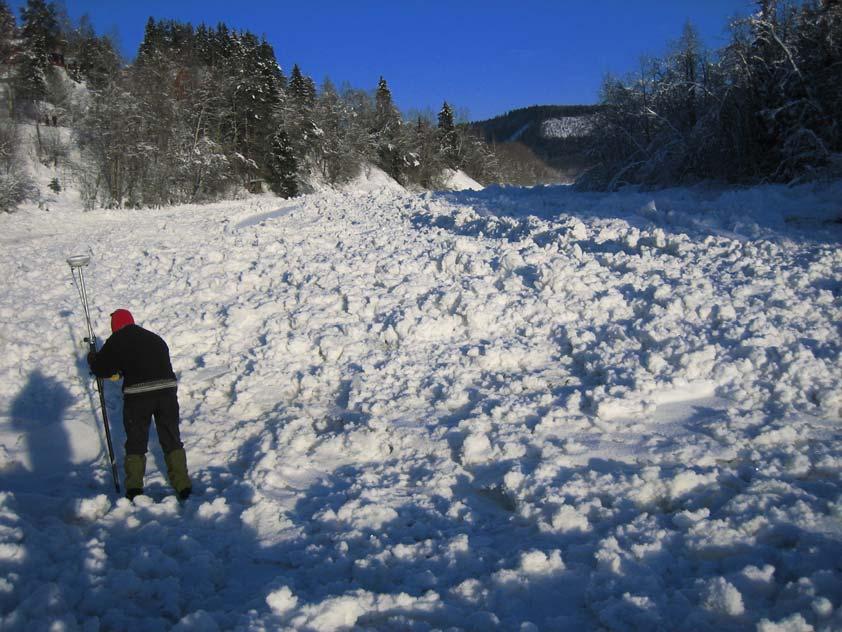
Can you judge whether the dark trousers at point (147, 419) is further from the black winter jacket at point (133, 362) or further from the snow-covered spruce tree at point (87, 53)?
the snow-covered spruce tree at point (87, 53)

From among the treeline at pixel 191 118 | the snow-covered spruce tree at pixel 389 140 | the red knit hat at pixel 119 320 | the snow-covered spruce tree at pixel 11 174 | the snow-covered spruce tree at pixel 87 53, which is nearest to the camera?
the red knit hat at pixel 119 320

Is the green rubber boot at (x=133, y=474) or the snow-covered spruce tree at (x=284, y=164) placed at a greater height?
the snow-covered spruce tree at (x=284, y=164)

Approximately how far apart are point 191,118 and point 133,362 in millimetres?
37350

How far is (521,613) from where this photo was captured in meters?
3.06

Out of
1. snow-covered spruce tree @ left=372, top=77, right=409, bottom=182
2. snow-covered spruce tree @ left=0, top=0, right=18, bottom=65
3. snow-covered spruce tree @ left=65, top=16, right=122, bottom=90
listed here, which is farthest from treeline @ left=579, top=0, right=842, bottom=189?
snow-covered spruce tree @ left=65, top=16, right=122, bottom=90

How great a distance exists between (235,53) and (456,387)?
46.1m

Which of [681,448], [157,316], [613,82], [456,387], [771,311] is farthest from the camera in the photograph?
[613,82]

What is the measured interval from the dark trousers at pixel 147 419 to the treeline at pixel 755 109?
11.7 metres

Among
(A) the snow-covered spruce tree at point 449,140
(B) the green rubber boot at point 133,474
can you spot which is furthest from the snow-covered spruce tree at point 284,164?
(B) the green rubber boot at point 133,474

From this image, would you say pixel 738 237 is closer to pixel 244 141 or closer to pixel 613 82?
pixel 613 82

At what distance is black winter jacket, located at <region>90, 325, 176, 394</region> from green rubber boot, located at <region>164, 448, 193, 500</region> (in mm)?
603

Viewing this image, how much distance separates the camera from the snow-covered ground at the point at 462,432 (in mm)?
3131

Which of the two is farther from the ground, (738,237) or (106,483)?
(738,237)

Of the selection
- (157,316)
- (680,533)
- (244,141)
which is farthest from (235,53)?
(680,533)
